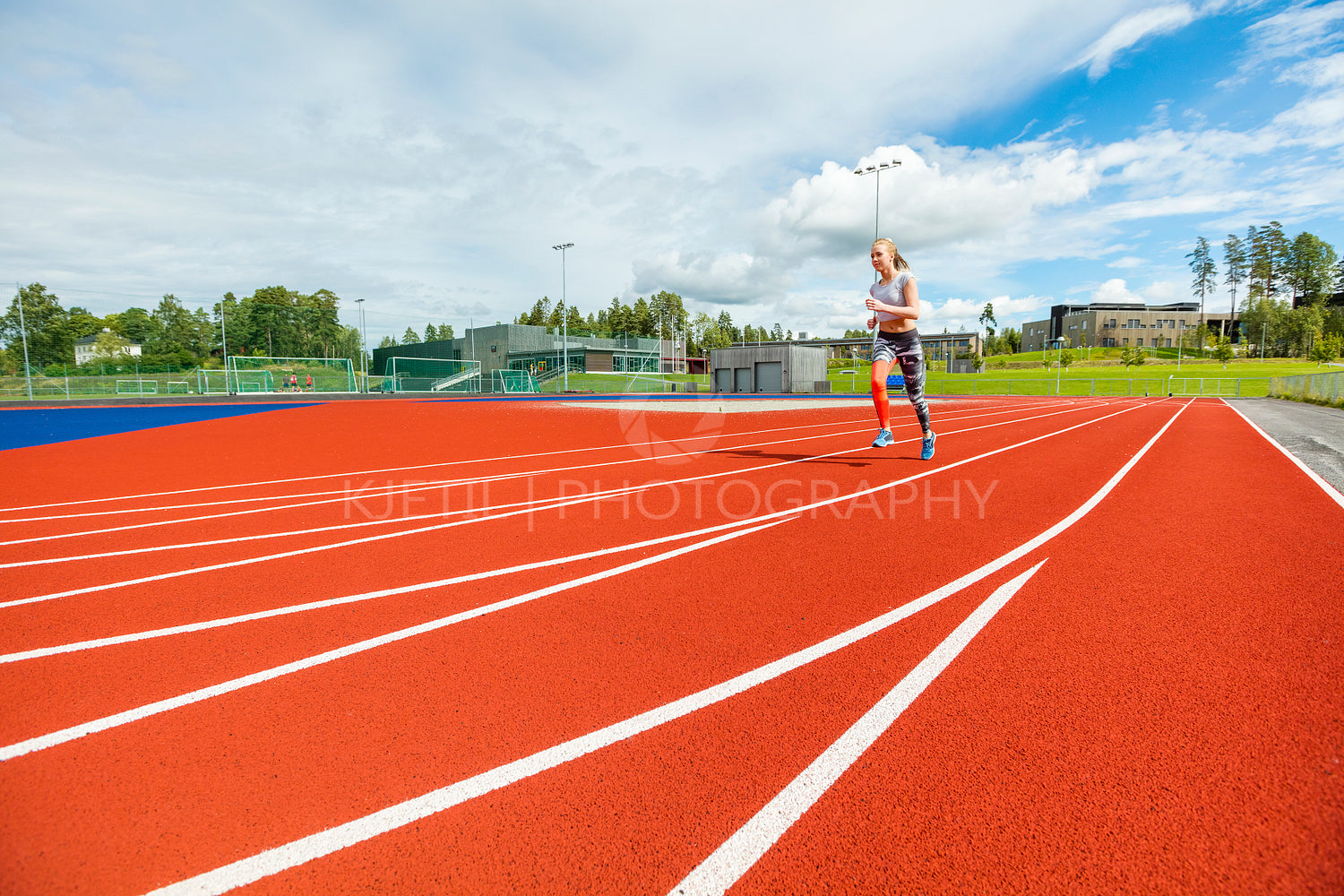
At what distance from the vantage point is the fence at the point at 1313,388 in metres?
20.4

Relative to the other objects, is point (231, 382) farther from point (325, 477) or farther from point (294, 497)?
point (294, 497)

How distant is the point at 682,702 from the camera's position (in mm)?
2178

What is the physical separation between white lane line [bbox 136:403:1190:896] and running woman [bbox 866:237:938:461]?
16.3 ft

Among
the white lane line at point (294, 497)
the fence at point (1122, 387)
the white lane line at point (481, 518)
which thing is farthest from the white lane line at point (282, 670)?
the fence at point (1122, 387)

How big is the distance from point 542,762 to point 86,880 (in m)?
1.10

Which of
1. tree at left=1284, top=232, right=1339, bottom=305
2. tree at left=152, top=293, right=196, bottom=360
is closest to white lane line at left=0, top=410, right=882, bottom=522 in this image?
tree at left=152, top=293, right=196, bottom=360

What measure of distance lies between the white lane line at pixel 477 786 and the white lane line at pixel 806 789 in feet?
1.15

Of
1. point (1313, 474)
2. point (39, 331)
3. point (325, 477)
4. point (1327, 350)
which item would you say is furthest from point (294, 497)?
point (39, 331)

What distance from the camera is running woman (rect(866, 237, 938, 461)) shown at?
7.02m

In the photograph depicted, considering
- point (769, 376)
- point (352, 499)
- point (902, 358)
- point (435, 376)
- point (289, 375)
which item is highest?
point (435, 376)

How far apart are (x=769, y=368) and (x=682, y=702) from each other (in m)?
49.3

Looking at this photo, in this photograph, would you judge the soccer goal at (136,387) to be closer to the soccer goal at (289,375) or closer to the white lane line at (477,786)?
the soccer goal at (289,375)

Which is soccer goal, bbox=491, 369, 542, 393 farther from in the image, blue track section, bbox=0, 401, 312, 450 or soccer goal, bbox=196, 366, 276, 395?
blue track section, bbox=0, 401, 312, 450

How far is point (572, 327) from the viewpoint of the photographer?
10938 cm
